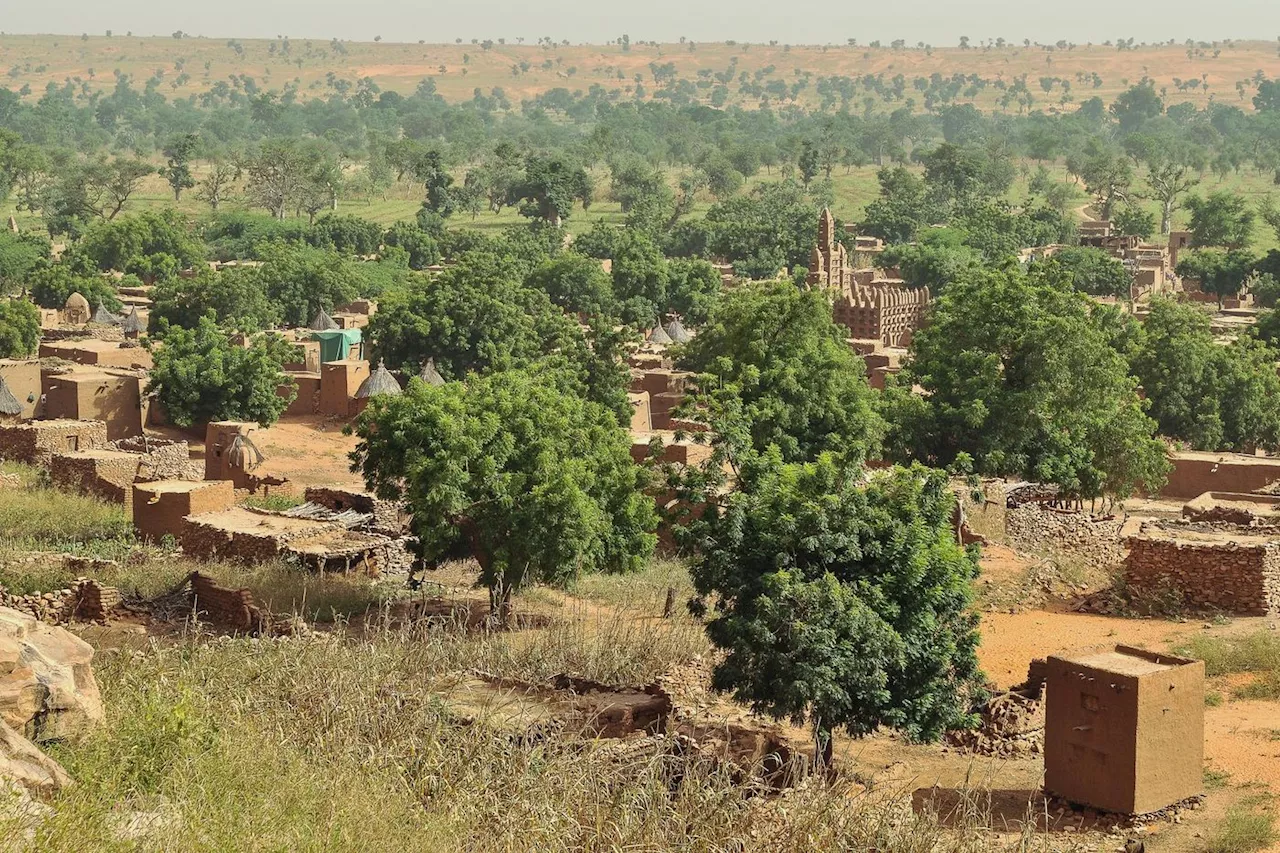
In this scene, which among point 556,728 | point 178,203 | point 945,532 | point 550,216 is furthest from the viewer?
point 178,203

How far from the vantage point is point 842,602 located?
52.2 feet

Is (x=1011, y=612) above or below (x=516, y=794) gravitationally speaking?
below

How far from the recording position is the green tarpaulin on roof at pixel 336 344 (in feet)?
147

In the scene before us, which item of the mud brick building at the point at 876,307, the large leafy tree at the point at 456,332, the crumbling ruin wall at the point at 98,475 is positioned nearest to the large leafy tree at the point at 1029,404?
the crumbling ruin wall at the point at 98,475

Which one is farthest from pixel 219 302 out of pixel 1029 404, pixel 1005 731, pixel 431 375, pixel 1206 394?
pixel 1005 731

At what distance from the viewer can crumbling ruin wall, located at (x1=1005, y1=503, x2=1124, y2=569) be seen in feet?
83.7

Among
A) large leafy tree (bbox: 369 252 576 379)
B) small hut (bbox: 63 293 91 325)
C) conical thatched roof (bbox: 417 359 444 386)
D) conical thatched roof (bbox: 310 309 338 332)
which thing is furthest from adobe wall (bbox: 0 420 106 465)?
small hut (bbox: 63 293 91 325)

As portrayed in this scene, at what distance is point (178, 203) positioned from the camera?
97.2 m

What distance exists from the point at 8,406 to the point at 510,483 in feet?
56.1

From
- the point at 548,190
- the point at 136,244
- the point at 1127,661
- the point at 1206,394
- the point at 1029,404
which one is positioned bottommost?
the point at 1206,394

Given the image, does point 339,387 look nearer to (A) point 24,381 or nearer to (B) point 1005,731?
(A) point 24,381

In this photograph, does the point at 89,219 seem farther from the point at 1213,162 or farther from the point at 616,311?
the point at 1213,162

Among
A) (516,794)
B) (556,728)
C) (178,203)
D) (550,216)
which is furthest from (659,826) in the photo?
(178,203)

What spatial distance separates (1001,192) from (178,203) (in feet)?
141
